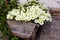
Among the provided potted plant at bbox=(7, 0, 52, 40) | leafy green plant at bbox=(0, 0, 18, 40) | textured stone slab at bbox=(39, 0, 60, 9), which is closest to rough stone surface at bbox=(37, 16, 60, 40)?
potted plant at bbox=(7, 0, 52, 40)

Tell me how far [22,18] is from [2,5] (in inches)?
13.7

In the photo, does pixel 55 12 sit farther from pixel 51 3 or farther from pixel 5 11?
pixel 5 11

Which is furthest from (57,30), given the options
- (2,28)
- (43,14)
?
(2,28)

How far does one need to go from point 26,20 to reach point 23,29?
0.16 meters

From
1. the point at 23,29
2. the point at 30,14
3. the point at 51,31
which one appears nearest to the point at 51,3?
the point at 51,31

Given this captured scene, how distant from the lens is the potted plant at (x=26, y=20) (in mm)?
2641

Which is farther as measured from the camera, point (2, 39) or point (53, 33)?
point (53, 33)

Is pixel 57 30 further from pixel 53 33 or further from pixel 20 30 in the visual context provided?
pixel 20 30

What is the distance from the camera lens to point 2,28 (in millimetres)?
2789

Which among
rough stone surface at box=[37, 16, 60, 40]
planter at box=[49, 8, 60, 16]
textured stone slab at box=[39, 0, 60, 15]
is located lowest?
rough stone surface at box=[37, 16, 60, 40]

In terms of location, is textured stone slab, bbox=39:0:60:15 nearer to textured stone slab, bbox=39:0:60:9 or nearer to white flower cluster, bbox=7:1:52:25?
textured stone slab, bbox=39:0:60:9

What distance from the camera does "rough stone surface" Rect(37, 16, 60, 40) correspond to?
9.34 feet

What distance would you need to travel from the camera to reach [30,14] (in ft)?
9.16

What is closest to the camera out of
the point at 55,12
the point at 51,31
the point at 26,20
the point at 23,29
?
the point at 23,29
